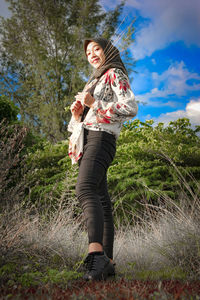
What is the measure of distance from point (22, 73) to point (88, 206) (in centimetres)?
1712

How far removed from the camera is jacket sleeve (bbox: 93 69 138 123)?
78.4 inches

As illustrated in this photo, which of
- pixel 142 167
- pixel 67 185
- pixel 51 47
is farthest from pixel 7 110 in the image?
pixel 51 47

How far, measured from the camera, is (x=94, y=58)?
2375mm

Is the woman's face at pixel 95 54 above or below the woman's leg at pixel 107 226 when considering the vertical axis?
above

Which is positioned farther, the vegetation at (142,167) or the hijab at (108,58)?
the vegetation at (142,167)

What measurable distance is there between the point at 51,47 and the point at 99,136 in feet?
49.8

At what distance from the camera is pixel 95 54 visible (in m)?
2.35

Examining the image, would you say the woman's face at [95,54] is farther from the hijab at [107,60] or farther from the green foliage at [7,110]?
the green foliage at [7,110]

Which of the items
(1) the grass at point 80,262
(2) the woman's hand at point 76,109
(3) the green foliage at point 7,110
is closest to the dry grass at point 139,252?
(1) the grass at point 80,262

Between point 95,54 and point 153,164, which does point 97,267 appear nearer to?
point 95,54

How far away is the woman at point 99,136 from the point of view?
6.02ft

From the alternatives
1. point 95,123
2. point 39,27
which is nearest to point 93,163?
point 95,123

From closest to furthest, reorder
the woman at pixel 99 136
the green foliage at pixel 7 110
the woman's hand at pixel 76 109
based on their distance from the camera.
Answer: the woman at pixel 99 136 < the woman's hand at pixel 76 109 < the green foliage at pixel 7 110

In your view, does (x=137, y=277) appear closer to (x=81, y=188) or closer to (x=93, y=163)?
(x=81, y=188)
